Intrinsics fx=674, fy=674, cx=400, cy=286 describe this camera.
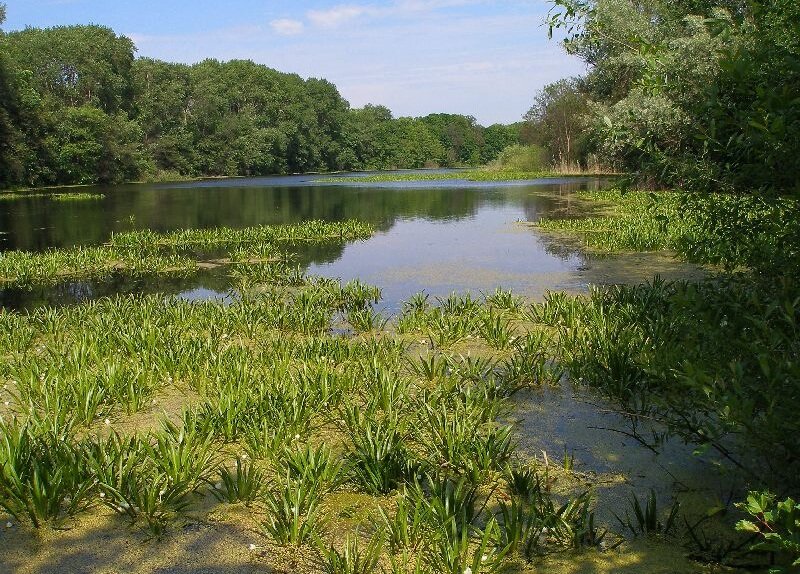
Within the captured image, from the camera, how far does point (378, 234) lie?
2406cm

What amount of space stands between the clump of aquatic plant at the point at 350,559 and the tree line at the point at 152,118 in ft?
174

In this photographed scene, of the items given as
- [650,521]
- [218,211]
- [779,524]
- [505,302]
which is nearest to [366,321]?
[505,302]

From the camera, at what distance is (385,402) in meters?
6.50

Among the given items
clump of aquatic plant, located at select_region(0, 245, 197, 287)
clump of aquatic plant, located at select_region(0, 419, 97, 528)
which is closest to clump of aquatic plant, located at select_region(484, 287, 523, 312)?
clump of aquatic plant, located at select_region(0, 419, 97, 528)

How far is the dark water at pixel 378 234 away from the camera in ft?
46.9

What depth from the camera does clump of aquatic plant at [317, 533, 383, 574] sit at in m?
3.95

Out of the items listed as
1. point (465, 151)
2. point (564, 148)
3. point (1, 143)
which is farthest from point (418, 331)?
point (465, 151)

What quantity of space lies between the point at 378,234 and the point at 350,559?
20393 millimetres

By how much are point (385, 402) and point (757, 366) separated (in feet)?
11.6

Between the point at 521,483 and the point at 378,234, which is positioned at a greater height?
the point at 378,234

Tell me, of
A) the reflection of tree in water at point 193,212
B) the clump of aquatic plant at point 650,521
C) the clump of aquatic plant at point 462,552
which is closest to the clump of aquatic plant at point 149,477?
the clump of aquatic plant at point 462,552

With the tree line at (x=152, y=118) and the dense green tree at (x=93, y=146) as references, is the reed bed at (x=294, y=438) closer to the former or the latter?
the tree line at (x=152, y=118)

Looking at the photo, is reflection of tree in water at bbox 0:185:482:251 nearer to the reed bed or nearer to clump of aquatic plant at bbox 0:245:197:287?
clump of aquatic plant at bbox 0:245:197:287

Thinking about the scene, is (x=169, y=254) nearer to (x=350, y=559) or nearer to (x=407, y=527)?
(x=407, y=527)
